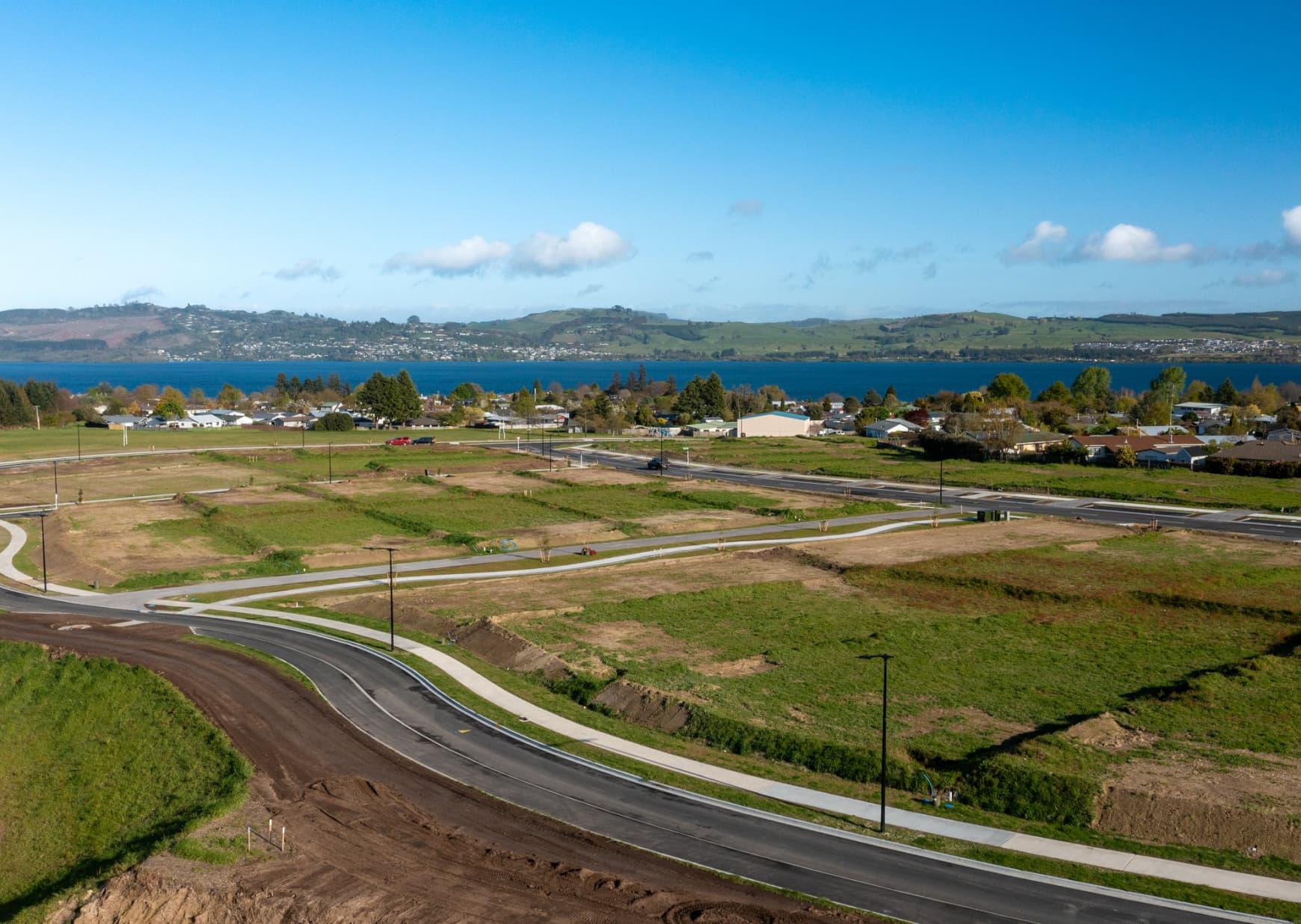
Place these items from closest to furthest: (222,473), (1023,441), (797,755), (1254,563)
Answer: (797,755)
(1254,563)
(222,473)
(1023,441)

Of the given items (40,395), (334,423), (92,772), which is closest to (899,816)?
(92,772)

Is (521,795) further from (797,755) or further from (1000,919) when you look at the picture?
(1000,919)

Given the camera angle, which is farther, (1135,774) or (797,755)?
(797,755)

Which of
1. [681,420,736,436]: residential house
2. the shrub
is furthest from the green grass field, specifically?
the shrub

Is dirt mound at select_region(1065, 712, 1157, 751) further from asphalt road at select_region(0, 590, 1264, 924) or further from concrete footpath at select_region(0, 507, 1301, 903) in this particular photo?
asphalt road at select_region(0, 590, 1264, 924)

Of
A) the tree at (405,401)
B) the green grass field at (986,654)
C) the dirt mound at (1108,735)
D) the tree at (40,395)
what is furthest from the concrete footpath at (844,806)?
the tree at (40,395)

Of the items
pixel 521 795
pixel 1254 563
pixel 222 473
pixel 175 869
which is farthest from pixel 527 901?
pixel 222 473

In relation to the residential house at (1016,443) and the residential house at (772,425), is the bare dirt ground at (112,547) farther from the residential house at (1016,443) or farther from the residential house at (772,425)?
the residential house at (772,425)
